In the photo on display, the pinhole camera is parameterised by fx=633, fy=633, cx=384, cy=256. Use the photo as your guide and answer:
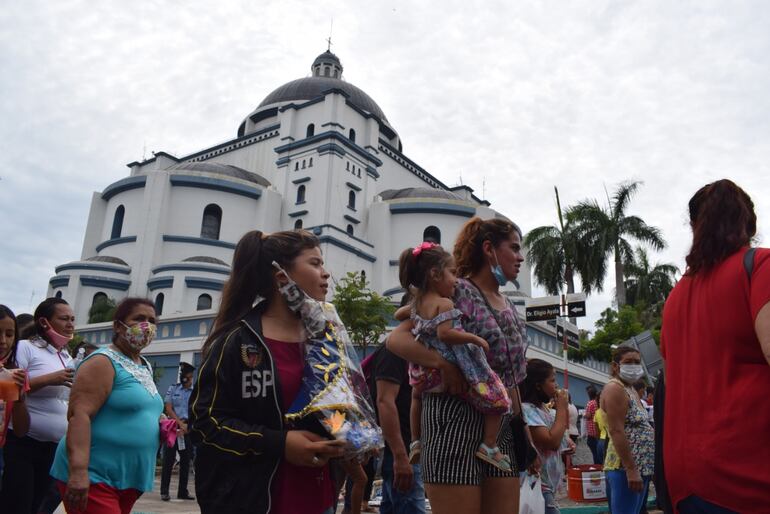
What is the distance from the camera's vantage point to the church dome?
160 feet

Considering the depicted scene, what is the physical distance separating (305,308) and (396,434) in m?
1.64

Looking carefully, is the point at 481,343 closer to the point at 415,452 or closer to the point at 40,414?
the point at 415,452

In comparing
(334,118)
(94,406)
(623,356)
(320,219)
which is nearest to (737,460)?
(94,406)

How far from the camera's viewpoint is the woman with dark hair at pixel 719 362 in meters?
1.98

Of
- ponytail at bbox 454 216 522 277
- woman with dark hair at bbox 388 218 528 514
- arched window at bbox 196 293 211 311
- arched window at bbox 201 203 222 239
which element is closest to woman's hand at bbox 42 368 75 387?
woman with dark hair at bbox 388 218 528 514

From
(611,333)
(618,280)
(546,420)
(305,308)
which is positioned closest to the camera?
(305,308)

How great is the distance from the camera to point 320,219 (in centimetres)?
3741

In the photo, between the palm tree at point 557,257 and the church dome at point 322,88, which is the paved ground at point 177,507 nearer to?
the palm tree at point 557,257

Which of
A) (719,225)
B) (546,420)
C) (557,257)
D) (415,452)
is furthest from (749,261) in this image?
(557,257)

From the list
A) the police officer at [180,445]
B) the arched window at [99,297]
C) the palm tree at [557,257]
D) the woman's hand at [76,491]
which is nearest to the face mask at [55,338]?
the woman's hand at [76,491]

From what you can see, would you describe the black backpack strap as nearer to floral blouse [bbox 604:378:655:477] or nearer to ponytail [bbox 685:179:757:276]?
ponytail [bbox 685:179:757:276]

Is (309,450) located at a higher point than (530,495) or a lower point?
higher

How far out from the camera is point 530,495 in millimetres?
3715

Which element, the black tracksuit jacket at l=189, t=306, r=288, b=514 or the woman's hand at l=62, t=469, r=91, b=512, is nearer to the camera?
the black tracksuit jacket at l=189, t=306, r=288, b=514
